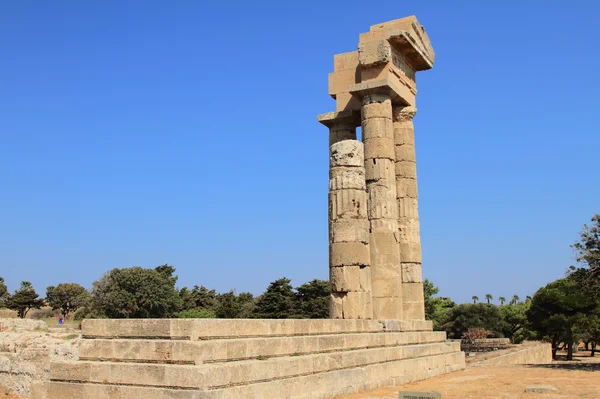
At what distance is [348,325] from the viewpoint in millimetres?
13523

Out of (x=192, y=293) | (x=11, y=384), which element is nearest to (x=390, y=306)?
(x=11, y=384)

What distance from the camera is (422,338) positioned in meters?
17.4

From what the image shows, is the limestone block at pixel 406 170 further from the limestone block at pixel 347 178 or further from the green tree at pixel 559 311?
the green tree at pixel 559 311

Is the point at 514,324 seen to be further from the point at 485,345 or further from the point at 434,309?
the point at 485,345

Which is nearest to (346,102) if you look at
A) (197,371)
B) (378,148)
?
(378,148)

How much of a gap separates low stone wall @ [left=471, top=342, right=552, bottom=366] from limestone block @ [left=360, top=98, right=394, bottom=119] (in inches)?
382

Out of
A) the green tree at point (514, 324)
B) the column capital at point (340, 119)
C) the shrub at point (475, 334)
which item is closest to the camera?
the column capital at point (340, 119)

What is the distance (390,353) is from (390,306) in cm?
381

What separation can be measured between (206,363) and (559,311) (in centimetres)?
3096

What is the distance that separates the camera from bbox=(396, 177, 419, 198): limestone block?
19.8 metres

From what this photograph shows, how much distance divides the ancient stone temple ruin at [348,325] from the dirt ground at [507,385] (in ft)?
1.81

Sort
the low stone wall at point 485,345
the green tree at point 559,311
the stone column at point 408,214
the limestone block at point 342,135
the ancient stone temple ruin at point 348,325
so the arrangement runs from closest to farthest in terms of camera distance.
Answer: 1. the ancient stone temple ruin at point 348,325
2. the stone column at point 408,214
3. the limestone block at point 342,135
4. the green tree at point 559,311
5. the low stone wall at point 485,345

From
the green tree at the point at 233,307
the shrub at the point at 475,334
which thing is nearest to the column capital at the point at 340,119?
the shrub at the point at 475,334

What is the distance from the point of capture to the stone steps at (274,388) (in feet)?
26.6
